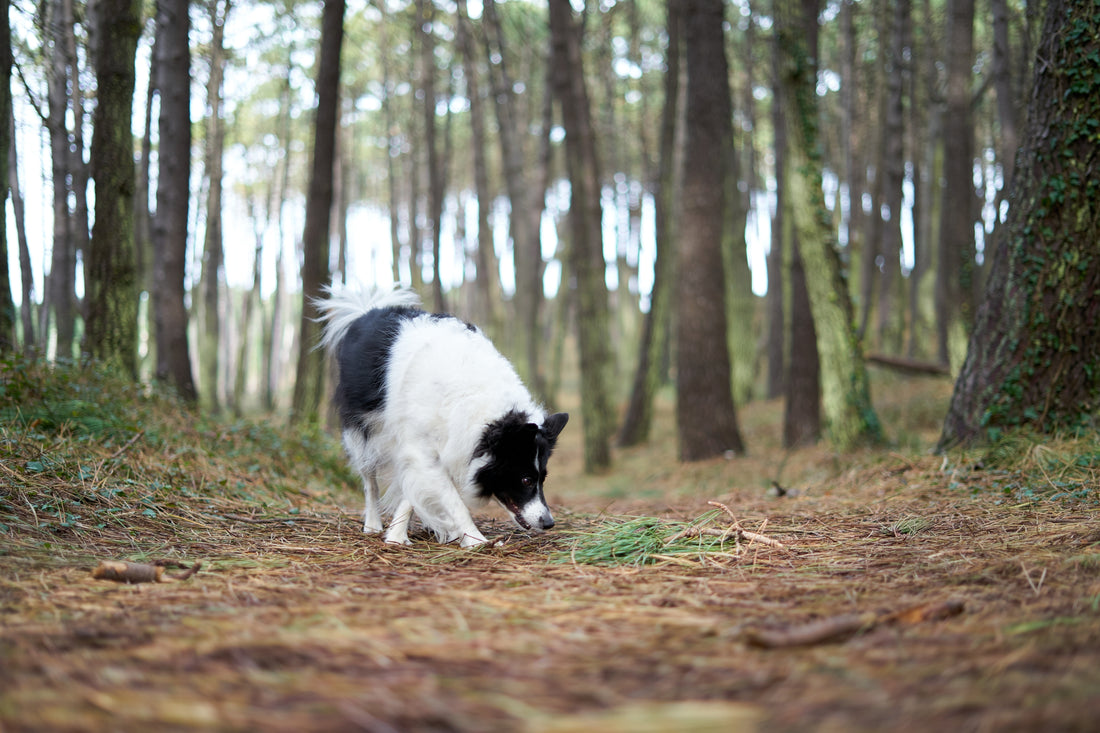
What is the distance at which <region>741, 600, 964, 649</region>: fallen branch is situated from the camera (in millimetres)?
2162

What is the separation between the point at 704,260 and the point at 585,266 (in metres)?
2.53

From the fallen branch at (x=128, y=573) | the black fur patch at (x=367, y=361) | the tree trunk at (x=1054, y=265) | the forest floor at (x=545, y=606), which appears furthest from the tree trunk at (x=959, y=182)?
the fallen branch at (x=128, y=573)

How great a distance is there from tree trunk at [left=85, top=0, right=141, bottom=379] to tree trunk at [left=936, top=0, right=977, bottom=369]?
34.3 ft

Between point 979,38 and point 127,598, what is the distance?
2653 cm

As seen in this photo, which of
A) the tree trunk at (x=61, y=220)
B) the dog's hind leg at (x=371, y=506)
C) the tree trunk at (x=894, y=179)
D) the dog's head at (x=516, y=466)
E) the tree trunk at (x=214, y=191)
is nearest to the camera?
the dog's head at (x=516, y=466)

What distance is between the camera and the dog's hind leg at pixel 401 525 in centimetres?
455

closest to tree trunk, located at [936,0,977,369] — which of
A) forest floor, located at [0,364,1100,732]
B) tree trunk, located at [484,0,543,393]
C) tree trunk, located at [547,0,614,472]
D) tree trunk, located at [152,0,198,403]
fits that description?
tree trunk, located at [547,0,614,472]

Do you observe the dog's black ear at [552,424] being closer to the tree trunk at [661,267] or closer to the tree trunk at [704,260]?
the tree trunk at [704,260]

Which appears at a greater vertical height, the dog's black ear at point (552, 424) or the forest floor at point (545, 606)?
the dog's black ear at point (552, 424)

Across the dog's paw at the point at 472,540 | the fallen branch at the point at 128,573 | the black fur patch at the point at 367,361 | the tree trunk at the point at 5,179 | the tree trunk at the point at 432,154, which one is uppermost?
the tree trunk at the point at 432,154

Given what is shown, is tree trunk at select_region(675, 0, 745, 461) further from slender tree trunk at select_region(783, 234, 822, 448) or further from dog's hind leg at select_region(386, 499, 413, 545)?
dog's hind leg at select_region(386, 499, 413, 545)

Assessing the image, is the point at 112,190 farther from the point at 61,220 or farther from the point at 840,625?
the point at 840,625

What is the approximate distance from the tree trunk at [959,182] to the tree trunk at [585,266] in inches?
201

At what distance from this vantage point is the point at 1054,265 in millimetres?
5395
